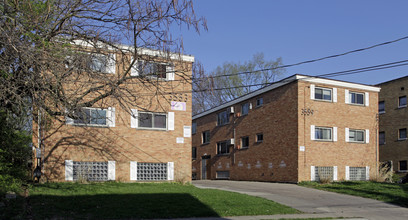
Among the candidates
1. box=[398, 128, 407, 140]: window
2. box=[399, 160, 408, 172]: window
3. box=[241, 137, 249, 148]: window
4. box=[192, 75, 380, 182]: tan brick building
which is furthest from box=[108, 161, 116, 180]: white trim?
box=[398, 128, 407, 140]: window

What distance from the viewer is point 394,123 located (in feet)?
103

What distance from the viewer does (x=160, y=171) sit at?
18.9 m

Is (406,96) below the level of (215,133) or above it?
above

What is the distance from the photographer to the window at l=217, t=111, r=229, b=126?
3256cm

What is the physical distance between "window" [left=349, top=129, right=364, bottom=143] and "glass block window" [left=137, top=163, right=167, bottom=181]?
12.5 metres

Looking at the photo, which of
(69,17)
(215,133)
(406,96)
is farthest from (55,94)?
(406,96)

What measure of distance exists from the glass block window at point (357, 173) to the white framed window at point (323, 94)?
4678 mm

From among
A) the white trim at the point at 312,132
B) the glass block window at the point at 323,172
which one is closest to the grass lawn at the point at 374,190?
the glass block window at the point at 323,172

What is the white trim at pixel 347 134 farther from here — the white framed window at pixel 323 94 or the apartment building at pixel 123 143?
the apartment building at pixel 123 143

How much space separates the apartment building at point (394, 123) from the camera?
99.7 ft

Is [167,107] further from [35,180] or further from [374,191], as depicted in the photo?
[374,191]

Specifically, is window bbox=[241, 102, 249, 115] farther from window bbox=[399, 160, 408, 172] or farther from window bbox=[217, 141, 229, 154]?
window bbox=[399, 160, 408, 172]

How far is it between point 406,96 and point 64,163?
26.2m

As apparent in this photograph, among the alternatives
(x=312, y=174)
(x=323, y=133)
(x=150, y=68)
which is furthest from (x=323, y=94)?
(x=150, y=68)
